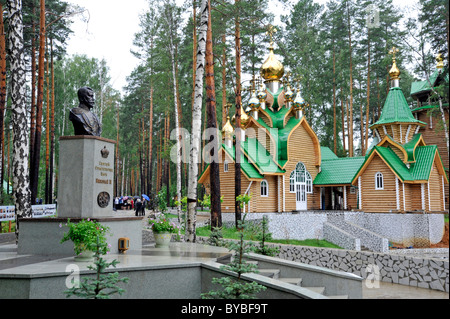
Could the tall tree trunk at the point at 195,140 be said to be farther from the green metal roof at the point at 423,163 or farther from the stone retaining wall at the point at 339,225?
the green metal roof at the point at 423,163

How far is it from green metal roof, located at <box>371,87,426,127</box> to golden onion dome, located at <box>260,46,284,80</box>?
21.4ft

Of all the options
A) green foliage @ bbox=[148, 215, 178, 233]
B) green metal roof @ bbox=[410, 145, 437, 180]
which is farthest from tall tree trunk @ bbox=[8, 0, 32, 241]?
green metal roof @ bbox=[410, 145, 437, 180]

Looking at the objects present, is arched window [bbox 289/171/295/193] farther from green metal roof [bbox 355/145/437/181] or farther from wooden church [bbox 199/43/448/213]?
green metal roof [bbox 355/145/437/181]

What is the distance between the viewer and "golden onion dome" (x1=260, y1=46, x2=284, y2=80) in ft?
70.0

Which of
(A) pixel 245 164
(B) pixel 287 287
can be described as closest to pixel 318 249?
(B) pixel 287 287

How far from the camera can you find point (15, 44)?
9.05 metres

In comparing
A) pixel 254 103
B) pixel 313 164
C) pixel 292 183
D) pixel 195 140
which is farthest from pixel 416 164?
pixel 195 140

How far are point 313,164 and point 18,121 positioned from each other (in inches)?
645

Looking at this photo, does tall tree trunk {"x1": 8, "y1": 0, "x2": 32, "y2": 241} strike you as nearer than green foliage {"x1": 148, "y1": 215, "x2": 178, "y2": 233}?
No

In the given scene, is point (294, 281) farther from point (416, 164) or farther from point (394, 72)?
point (394, 72)

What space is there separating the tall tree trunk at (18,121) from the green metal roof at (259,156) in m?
11.5
